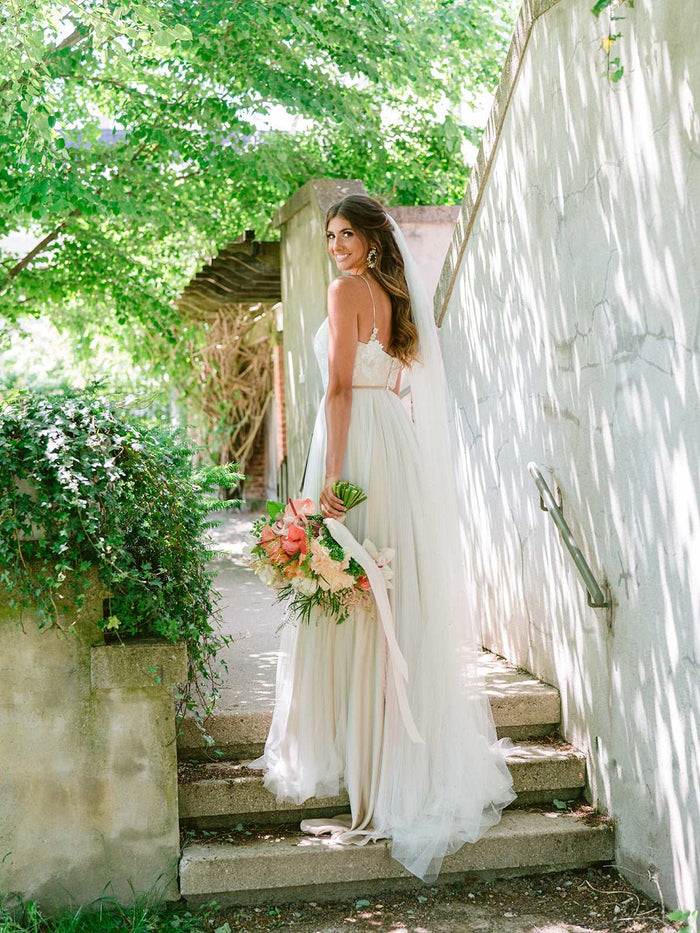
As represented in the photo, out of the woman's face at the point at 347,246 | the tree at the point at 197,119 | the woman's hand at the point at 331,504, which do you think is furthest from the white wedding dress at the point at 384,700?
the tree at the point at 197,119

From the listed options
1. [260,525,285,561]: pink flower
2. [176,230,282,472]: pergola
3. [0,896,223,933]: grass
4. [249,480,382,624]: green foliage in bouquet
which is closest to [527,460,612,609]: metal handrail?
[249,480,382,624]: green foliage in bouquet

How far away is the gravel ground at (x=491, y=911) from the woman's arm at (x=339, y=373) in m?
1.39

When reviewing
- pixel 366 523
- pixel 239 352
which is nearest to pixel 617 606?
pixel 366 523

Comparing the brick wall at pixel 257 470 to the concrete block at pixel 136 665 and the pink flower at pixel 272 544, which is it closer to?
the pink flower at pixel 272 544

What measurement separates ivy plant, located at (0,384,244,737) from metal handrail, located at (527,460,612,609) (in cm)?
139

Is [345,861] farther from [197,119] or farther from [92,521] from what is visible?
[197,119]

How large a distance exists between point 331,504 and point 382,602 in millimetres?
409

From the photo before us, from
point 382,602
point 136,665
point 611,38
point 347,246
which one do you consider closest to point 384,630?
point 382,602

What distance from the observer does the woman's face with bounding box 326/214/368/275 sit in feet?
12.3

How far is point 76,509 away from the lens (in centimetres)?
321

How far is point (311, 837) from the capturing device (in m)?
3.52

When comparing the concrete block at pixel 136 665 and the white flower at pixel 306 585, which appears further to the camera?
the white flower at pixel 306 585

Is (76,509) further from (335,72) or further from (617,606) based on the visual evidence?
(335,72)

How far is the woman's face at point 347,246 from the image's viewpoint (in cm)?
373
